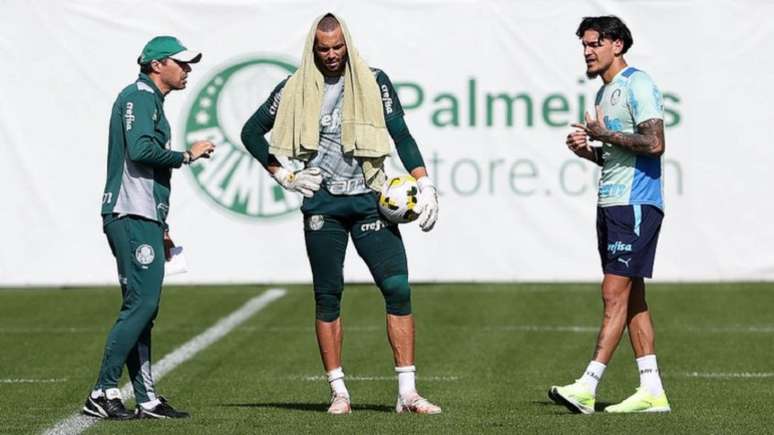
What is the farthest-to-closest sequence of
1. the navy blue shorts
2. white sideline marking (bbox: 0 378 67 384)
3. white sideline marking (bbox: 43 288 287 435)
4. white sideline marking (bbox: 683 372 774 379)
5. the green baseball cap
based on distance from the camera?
white sideline marking (bbox: 683 372 774 379)
white sideline marking (bbox: 0 378 67 384)
the navy blue shorts
the green baseball cap
white sideline marking (bbox: 43 288 287 435)

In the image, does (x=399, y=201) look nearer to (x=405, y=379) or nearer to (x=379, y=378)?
(x=405, y=379)

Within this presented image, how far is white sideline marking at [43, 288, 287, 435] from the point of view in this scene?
8766 mm

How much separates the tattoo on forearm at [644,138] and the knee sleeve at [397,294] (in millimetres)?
1203

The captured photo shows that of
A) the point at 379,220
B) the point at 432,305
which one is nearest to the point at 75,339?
the point at 432,305

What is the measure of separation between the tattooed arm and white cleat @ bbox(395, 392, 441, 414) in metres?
1.54

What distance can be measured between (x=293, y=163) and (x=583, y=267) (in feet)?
10.3

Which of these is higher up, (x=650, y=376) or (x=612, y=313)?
(x=612, y=313)

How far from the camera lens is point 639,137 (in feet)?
29.7

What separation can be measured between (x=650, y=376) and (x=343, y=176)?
1823 millimetres

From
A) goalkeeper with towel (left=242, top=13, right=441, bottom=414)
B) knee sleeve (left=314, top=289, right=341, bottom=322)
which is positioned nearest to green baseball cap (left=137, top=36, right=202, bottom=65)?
goalkeeper with towel (left=242, top=13, right=441, bottom=414)

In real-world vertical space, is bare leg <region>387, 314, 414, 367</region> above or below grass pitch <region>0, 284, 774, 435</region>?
above

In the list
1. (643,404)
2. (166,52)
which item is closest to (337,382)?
(643,404)

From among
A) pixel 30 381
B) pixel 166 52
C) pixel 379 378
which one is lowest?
pixel 379 378

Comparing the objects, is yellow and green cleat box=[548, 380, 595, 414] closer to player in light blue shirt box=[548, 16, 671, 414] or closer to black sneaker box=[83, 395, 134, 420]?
player in light blue shirt box=[548, 16, 671, 414]
